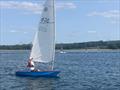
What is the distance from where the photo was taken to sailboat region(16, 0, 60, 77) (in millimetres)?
53625

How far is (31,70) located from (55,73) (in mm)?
3260

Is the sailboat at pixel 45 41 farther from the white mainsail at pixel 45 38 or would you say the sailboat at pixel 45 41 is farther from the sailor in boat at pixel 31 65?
the sailor in boat at pixel 31 65

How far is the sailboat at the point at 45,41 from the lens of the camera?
53.6m

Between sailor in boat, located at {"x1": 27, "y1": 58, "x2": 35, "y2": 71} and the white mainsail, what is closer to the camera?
the white mainsail

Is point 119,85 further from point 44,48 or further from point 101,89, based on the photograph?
point 44,48

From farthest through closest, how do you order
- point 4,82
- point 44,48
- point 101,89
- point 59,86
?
1. point 44,48
2. point 4,82
3. point 59,86
4. point 101,89

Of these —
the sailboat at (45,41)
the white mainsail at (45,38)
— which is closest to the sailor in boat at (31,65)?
the sailboat at (45,41)

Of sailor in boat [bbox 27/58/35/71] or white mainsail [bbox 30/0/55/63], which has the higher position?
white mainsail [bbox 30/0/55/63]

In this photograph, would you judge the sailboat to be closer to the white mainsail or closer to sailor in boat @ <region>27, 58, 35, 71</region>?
the white mainsail

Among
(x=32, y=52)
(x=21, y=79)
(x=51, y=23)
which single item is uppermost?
(x=51, y=23)

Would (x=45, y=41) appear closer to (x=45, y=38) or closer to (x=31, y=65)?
(x=45, y=38)

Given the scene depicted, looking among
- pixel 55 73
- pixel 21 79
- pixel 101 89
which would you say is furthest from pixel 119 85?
pixel 21 79

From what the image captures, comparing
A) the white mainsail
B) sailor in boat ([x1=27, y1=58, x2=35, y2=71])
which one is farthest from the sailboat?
sailor in boat ([x1=27, y1=58, x2=35, y2=71])

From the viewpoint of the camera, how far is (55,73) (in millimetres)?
54625
